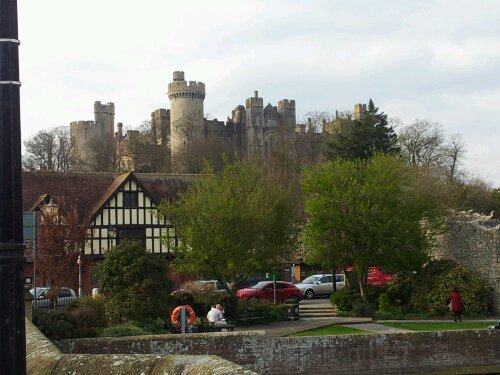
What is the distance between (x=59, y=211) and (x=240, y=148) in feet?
262

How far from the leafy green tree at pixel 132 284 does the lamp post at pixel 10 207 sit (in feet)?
62.4

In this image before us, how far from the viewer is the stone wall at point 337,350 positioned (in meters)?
17.1

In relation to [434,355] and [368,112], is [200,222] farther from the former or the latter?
[368,112]

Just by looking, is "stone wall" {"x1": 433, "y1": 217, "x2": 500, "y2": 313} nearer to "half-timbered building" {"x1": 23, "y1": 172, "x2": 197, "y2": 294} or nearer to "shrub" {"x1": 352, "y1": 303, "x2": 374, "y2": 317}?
"shrub" {"x1": 352, "y1": 303, "x2": 374, "y2": 317}

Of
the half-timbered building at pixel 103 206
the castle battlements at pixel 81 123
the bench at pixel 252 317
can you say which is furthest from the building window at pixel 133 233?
the castle battlements at pixel 81 123

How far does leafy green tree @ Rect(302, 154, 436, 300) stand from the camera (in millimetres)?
29688

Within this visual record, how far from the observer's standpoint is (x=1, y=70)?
461 centimetres

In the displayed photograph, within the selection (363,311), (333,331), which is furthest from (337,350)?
(363,311)

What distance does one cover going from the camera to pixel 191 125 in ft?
325

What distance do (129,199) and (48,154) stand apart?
3473cm

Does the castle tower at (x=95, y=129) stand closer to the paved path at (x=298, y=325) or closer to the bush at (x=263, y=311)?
the bush at (x=263, y=311)

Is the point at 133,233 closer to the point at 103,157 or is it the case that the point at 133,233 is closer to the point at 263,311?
the point at 263,311

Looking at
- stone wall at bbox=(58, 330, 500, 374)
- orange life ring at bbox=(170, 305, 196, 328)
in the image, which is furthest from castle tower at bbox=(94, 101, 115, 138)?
stone wall at bbox=(58, 330, 500, 374)

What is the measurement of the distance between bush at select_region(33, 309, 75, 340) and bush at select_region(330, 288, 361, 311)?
13698 mm
